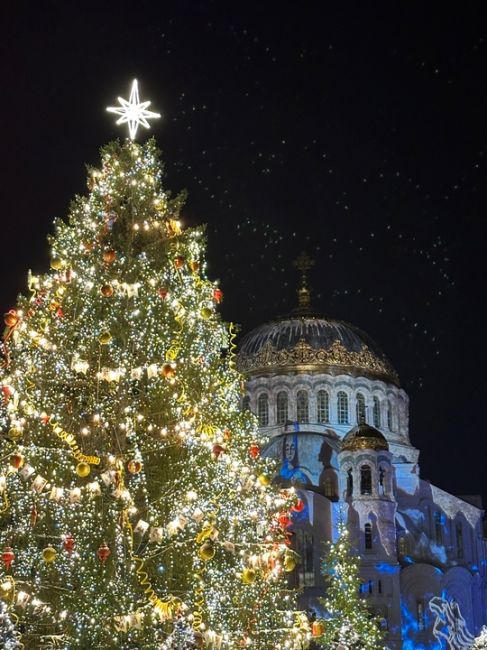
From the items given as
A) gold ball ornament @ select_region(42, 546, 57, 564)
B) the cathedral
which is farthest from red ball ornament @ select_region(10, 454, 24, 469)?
the cathedral

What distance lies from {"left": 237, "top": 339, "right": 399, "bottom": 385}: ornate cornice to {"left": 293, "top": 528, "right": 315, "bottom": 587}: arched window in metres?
11.3

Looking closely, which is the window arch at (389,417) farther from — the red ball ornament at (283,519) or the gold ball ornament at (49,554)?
the gold ball ornament at (49,554)

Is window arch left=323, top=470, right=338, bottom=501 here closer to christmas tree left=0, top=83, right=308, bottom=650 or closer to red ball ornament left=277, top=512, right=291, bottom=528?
red ball ornament left=277, top=512, right=291, bottom=528

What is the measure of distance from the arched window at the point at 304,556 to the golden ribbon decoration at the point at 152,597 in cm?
2797

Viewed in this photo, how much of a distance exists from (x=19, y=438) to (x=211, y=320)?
12.4 feet

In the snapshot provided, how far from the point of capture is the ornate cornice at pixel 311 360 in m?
49.9

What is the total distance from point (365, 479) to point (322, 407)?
7493 millimetres

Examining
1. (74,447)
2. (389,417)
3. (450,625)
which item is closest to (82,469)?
(74,447)

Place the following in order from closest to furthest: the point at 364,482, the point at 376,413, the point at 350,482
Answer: the point at 364,482
the point at 350,482
the point at 376,413

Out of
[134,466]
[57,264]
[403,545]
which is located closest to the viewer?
[134,466]

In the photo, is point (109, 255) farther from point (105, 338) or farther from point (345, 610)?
point (345, 610)

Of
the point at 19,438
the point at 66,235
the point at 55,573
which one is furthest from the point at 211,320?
the point at 55,573

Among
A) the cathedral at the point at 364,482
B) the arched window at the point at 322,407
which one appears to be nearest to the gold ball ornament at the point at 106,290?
the cathedral at the point at 364,482

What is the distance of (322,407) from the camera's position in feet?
161
